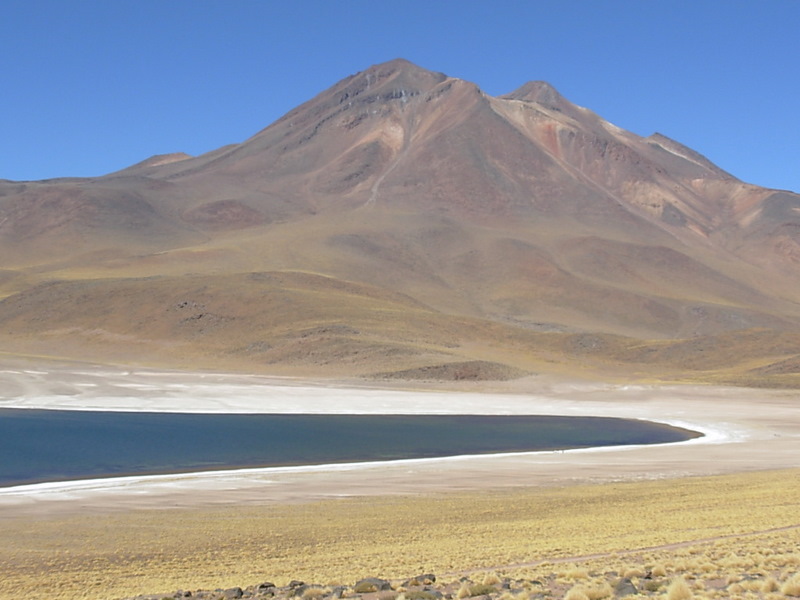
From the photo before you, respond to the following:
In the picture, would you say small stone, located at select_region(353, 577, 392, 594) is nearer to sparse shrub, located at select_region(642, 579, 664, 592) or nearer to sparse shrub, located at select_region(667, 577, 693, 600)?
sparse shrub, located at select_region(642, 579, 664, 592)

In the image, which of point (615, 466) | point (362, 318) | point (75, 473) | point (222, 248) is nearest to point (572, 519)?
point (615, 466)

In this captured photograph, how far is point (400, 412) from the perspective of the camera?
59.7 m

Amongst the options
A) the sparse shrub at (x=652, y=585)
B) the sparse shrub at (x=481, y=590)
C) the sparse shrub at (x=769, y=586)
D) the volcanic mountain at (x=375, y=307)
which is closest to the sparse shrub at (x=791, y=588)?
the sparse shrub at (x=769, y=586)

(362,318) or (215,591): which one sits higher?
(362,318)

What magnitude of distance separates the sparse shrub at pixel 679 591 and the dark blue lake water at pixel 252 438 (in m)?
24.2

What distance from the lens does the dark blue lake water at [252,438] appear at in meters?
35.8

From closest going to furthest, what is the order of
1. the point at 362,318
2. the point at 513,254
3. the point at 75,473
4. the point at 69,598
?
the point at 69,598 < the point at 75,473 < the point at 362,318 < the point at 513,254

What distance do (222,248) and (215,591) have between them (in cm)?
15161

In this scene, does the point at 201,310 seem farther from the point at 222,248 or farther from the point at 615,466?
the point at 615,466

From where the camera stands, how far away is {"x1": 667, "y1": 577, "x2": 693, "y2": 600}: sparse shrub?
11.9 meters

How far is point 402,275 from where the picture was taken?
170 meters

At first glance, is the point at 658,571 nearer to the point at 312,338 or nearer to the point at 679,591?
the point at 679,591

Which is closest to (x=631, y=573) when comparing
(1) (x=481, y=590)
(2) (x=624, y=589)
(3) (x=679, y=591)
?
(2) (x=624, y=589)

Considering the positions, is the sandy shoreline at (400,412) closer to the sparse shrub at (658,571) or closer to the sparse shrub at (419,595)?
the sparse shrub at (419,595)
